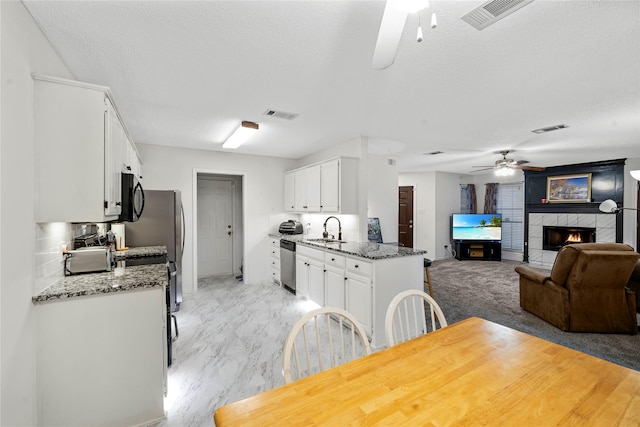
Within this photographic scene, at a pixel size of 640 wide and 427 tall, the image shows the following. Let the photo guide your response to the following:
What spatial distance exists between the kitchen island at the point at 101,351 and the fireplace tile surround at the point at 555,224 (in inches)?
304

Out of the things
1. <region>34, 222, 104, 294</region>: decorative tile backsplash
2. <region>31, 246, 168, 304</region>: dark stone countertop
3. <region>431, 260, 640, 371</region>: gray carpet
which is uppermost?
<region>34, 222, 104, 294</region>: decorative tile backsplash

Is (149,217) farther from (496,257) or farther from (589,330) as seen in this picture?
(496,257)

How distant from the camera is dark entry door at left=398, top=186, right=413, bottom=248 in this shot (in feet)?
25.7

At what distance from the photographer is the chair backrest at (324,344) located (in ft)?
4.13

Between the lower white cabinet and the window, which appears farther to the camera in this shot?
the window

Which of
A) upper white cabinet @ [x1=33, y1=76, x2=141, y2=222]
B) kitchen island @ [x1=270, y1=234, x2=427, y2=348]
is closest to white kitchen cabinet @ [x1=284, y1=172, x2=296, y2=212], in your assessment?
kitchen island @ [x1=270, y1=234, x2=427, y2=348]

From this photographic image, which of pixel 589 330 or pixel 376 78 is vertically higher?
pixel 376 78

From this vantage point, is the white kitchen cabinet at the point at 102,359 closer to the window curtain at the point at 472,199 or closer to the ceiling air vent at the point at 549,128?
the ceiling air vent at the point at 549,128

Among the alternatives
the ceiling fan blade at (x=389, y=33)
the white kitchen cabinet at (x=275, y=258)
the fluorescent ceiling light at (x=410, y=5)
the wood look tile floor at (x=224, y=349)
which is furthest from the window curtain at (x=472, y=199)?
the fluorescent ceiling light at (x=410, y=5)

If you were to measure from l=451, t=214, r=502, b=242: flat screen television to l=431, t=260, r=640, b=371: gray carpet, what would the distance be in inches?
28.7

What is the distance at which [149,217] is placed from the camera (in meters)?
3.71

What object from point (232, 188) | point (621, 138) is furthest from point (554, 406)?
point (232, 188)

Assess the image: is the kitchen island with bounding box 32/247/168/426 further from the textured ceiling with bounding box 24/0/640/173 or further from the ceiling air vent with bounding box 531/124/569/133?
the ceiling air vent with bounding box 531/124/569/133

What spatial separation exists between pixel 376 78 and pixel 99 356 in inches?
106
